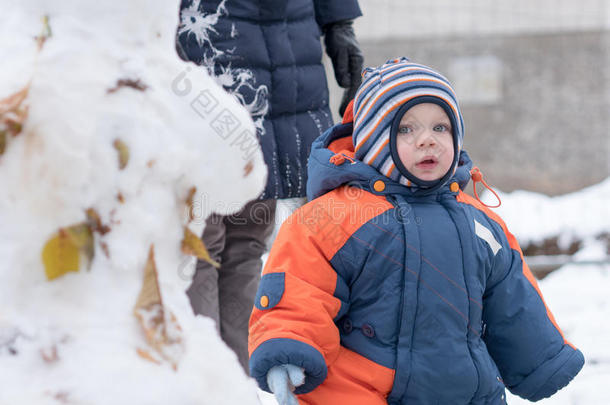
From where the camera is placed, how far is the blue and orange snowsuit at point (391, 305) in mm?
1633

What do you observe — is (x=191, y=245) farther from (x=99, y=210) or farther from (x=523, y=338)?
(x=523, y=338)

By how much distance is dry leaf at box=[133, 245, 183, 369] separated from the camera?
90cm

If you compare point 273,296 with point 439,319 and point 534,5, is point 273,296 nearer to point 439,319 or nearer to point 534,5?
point 439,319

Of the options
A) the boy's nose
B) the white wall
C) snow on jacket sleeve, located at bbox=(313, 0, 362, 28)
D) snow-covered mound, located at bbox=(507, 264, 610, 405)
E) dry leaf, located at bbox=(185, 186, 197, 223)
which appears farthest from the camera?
the white wall

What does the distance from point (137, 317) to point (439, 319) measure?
0.95 meters

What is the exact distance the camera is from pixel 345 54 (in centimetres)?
253

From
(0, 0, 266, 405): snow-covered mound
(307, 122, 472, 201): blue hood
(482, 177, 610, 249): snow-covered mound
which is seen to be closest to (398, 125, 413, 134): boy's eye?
(307, 122, 472, 201): blue hood

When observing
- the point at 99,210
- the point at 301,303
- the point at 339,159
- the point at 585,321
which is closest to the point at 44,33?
the point at 99,210

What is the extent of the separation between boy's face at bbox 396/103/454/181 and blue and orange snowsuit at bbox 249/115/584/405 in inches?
2.5

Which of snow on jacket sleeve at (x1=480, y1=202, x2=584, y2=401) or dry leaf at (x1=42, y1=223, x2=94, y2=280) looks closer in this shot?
dry leaf at (x1=42, y1=223, x2=94, y2=280)

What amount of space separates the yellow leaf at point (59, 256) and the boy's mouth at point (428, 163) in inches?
41.4

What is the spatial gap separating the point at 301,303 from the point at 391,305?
21cm

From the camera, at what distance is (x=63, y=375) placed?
2.73ft

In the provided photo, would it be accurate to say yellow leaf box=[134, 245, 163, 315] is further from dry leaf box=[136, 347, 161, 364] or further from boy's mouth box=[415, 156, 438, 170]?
boy's mouth box=[415, 156, 438, 170]
